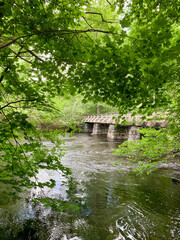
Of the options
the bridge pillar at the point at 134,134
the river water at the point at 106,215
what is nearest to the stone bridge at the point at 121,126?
the bridge pillar at the point at 134,134

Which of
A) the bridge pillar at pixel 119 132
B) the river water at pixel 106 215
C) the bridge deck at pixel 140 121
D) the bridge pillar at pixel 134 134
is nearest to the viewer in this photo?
the bridge deck at pixel 140 121

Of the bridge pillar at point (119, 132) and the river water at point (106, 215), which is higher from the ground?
the bridge pillar at point (119, 132)

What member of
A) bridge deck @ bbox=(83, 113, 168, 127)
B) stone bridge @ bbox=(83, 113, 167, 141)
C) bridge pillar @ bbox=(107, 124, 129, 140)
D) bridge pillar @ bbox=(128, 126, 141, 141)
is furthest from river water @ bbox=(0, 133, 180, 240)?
bridge pillar @ bbox=(107, 124, 129, 140)

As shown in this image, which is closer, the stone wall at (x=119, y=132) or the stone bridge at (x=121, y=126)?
the stone bridge at (x=121, y=126)

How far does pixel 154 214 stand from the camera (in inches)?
170

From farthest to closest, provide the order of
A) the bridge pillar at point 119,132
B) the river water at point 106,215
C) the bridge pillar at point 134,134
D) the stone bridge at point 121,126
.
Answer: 1. the bridge pillar at point 119,132
2. the bridge pillar at point 134,134
3. the stone bridge at point 121,126
4. the river water at point 106,215

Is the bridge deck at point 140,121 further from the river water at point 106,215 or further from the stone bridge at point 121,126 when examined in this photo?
the river water at point 106,215

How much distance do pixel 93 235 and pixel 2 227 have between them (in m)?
2.18

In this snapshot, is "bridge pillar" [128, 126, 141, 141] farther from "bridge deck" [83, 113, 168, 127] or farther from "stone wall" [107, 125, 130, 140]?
"stone wall" [107, 125, 130, 140]

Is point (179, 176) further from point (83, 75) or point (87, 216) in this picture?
point (83, 75)

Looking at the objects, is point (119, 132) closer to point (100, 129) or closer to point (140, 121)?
point (100, 129)

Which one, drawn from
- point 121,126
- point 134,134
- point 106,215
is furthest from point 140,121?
point 121,126

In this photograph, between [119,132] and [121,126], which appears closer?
[121,126]

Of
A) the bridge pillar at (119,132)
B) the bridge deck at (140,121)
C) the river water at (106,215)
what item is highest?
the bridge deck at (140,121)
